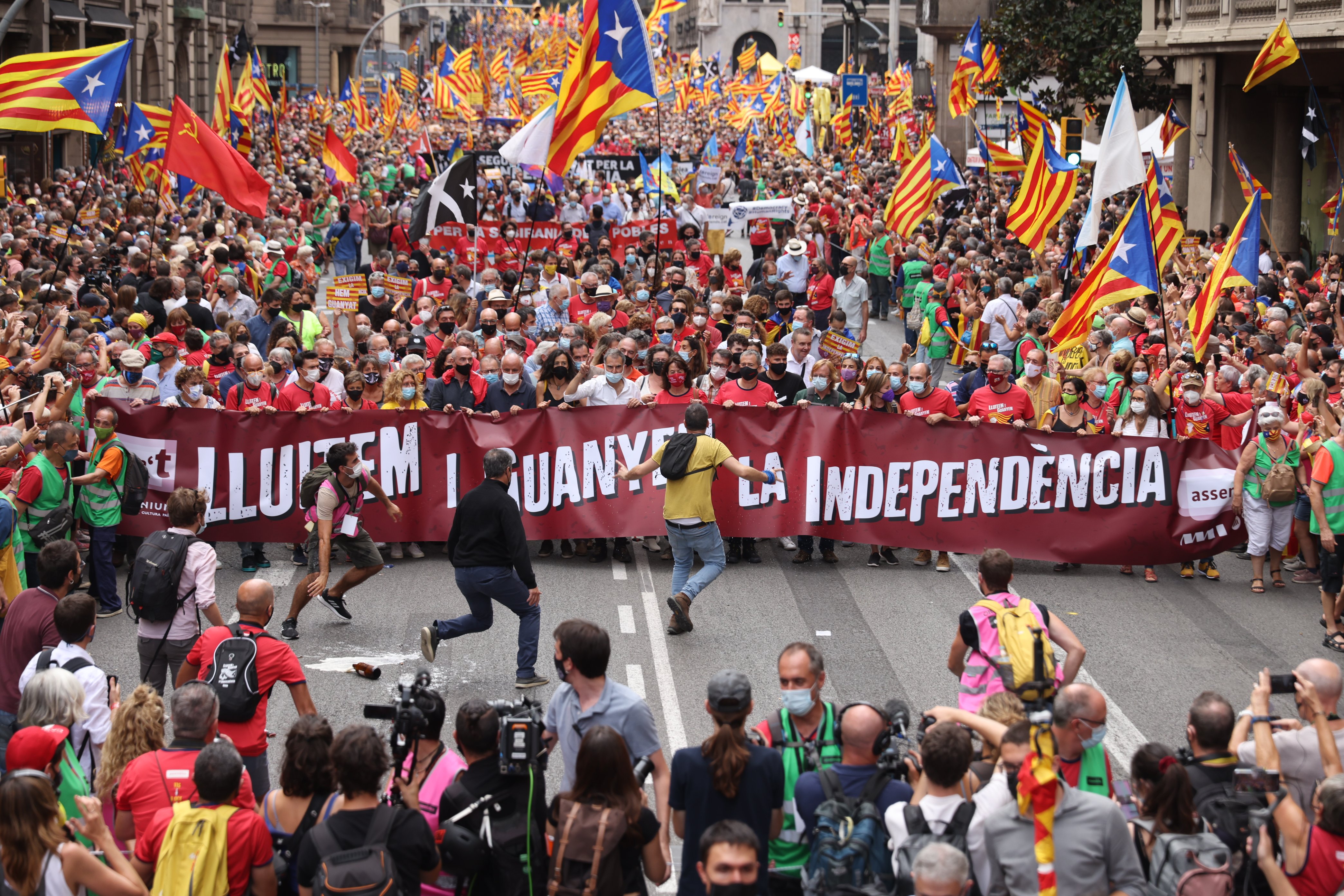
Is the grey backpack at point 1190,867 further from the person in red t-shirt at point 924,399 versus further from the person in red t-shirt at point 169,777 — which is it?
the person in red t-shirt at point 924,399

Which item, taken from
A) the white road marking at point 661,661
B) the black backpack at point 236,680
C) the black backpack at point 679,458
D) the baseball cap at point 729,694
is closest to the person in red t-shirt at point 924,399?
the white road marking at point 661,661

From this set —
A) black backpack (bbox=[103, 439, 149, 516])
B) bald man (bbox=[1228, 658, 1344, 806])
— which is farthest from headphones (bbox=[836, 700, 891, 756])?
black backpack (bbox=[103, 439, 149, 516])

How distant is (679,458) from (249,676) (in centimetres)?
430

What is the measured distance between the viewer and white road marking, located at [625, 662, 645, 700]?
9602 mm

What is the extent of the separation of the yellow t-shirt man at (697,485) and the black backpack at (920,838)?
211 inches

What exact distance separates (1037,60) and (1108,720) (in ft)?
85.7

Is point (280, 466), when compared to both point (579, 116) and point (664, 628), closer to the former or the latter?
point (664, 628)

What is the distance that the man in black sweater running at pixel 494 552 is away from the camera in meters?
9.27

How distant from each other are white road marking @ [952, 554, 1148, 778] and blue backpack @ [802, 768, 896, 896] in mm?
3098

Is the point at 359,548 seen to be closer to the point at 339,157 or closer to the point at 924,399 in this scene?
the point at 924,399

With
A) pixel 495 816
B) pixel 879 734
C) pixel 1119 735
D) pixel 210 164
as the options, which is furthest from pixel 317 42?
pixel 879 734

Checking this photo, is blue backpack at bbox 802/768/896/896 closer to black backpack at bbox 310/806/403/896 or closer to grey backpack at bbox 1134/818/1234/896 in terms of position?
grey backpack at bbox 1134/818/1234/896

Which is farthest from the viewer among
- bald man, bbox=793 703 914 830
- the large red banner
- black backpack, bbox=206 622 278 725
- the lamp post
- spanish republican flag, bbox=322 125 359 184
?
the lamp post

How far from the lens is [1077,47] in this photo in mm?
31531
